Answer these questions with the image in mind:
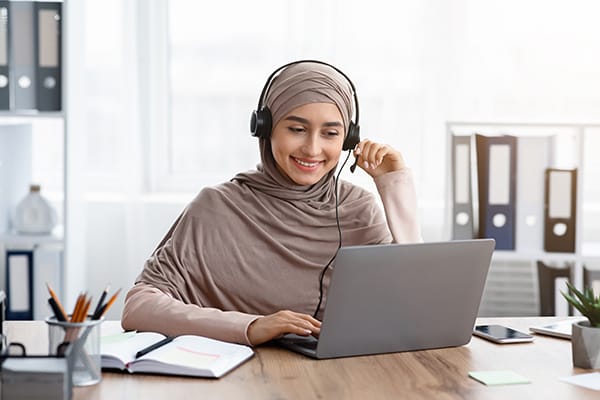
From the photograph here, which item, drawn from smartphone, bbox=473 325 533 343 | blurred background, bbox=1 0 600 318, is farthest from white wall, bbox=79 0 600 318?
smartphone, bbox=473 325 533 343

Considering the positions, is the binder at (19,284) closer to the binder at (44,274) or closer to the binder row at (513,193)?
the binder at (44,274)

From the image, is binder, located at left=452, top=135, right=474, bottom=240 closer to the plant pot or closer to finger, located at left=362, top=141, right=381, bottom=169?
finger, located at left=362, top=141, right=381, bottom=169

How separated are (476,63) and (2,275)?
192 cm

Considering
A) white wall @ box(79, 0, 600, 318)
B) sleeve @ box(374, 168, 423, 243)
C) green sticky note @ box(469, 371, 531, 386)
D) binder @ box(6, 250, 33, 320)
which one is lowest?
binder @ box(6, 250, 33, 320)

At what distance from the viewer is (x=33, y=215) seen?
3338 mm

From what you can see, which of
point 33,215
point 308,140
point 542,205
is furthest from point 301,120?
point 33,215

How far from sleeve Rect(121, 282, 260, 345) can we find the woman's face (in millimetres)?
443

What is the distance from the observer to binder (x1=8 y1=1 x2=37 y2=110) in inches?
126

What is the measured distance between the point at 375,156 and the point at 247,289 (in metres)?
0.42

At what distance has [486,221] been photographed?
318 centimetres

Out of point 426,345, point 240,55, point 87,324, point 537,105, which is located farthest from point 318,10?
point 87,324

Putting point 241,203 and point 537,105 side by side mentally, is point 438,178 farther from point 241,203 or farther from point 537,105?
point 241,203

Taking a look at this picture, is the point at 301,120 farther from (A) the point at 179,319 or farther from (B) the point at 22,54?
(B) the point at 22,54

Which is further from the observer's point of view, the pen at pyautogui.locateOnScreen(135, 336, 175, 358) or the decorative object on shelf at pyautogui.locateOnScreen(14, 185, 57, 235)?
the decorative object on shelf at pyautogui.locateOnScreen(14, 185, 57, 235)
